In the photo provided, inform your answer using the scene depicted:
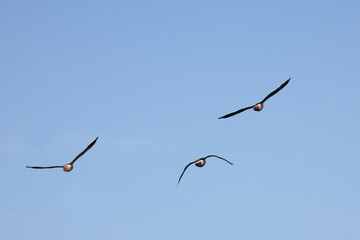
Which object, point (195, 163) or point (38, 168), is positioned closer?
point (38, 168)

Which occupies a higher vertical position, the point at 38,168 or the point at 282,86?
the point at 282,86

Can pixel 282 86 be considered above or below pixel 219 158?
above

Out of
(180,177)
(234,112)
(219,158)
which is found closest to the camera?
(219,158)

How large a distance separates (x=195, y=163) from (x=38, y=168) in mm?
14231

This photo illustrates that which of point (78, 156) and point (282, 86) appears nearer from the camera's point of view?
point (78, 156)

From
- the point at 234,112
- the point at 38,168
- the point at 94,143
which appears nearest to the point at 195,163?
the point at 234,112

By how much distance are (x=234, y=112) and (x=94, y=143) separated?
14087 mm

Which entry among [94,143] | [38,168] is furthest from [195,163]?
[38,168]

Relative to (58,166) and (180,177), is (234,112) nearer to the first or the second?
(180,177)

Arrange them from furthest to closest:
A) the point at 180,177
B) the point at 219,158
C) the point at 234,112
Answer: the point at 234,112 → the point at 180,177 → the point at 219,158

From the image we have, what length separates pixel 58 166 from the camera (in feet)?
142

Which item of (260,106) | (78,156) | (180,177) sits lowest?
(180,177)

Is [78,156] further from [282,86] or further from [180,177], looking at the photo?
[282,86]

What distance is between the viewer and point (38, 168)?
42188 mm
